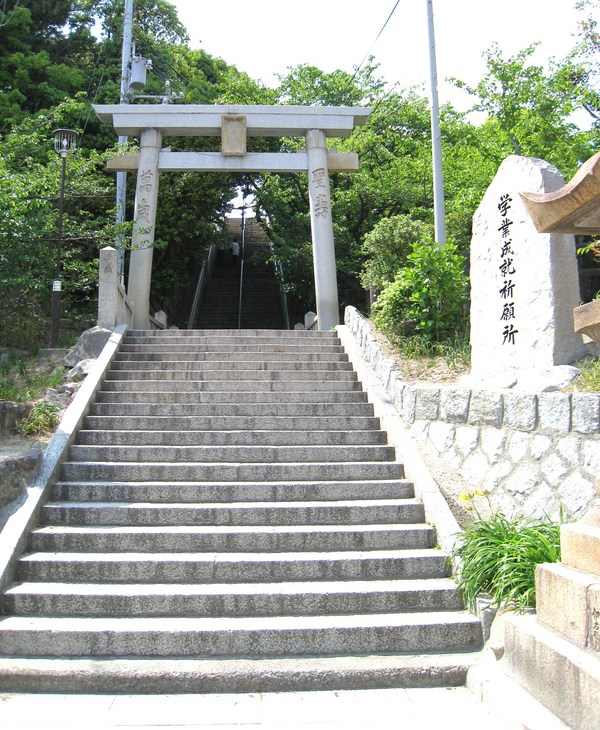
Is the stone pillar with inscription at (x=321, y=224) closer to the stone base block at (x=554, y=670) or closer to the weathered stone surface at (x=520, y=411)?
the weathered stone surface at (x=520, y=411)

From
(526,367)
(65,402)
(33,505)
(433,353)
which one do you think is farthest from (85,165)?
(526,367)

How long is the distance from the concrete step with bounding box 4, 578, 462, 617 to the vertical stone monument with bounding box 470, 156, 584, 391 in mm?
2581

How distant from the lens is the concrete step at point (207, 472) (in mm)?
6840

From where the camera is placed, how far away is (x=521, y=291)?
7.05 metres

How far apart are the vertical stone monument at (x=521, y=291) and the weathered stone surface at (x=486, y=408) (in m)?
0.40

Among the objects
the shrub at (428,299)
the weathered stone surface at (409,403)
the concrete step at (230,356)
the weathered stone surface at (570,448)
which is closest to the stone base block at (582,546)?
the weathered stone surface at (570,448)

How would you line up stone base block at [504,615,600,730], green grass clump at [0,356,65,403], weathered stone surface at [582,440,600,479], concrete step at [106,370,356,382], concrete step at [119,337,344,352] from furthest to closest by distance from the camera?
A: concrete step at [119,337,344,352], concrete step at [106,370,356,382], green grass clump at [0,356,65,403], weathered stone surface at [582,440,600,479], stone base block at [504,615,600,730]

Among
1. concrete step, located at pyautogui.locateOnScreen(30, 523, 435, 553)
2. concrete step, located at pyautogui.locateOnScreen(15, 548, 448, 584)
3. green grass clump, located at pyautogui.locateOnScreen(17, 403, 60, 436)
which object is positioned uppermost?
green grass clump, located at pyautogui.locateOnScreen(17, 403, 60, 436)

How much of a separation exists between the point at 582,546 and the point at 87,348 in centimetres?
808

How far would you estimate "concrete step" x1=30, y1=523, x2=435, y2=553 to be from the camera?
19.1 ft

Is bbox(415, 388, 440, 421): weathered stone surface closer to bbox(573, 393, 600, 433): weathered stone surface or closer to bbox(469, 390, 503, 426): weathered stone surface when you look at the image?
bbox(469, 390, 503, 426): weathered stone surface

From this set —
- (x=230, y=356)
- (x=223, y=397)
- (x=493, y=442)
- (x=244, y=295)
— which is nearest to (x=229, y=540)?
(x=493, y=442)

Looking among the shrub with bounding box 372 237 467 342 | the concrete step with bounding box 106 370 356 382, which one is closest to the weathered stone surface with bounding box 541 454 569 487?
the shrub with bounding box 372 237 467 342

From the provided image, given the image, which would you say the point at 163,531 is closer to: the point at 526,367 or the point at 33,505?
the point at 33,505
